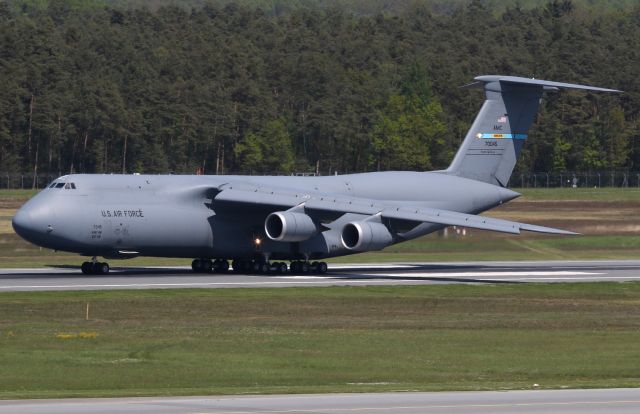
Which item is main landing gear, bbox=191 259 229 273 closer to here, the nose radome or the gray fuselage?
the gray fuselage

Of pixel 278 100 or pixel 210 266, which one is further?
pixel 278 100

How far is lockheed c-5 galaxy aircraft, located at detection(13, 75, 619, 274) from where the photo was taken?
127 feet

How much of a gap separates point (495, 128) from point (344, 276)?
29.9 feet

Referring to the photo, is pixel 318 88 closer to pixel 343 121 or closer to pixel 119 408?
pixel 343 121

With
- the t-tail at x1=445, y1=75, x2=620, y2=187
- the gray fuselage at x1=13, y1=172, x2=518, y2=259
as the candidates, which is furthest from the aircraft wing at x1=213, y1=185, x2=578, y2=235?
the t-tail at x1=445, y1=75, x2=620, y2=187

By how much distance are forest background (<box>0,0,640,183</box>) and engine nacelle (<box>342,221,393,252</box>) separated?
181 feet

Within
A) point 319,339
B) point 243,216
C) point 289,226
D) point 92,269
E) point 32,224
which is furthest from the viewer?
point 243,216

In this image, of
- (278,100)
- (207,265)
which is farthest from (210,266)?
(278,100)

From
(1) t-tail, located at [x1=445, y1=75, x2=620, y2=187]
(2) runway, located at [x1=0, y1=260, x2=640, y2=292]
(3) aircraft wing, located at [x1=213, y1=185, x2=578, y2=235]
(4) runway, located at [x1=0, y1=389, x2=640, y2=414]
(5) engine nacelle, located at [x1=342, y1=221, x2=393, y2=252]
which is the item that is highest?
(1) t-tail, located at [x1=445, y1=75, x2=620, y2=187]

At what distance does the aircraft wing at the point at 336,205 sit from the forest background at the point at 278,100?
54351mm

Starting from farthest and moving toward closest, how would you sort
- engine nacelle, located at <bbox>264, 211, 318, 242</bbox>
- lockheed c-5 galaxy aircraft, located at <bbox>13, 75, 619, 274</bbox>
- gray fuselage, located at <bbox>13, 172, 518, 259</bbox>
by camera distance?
engine nacelle, located at <bbox>264, 211, 318, 242</bbox>, lockheed c-5 galaxy aircraft, located at <bbox>13, 75, 619, 274</bbox>, gray fuselage, located at <bbox>13, 172, 518, 259</bbox>

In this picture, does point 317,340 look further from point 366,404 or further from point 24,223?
point 24,223

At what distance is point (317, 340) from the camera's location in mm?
25891

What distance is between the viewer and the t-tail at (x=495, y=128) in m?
47.0
